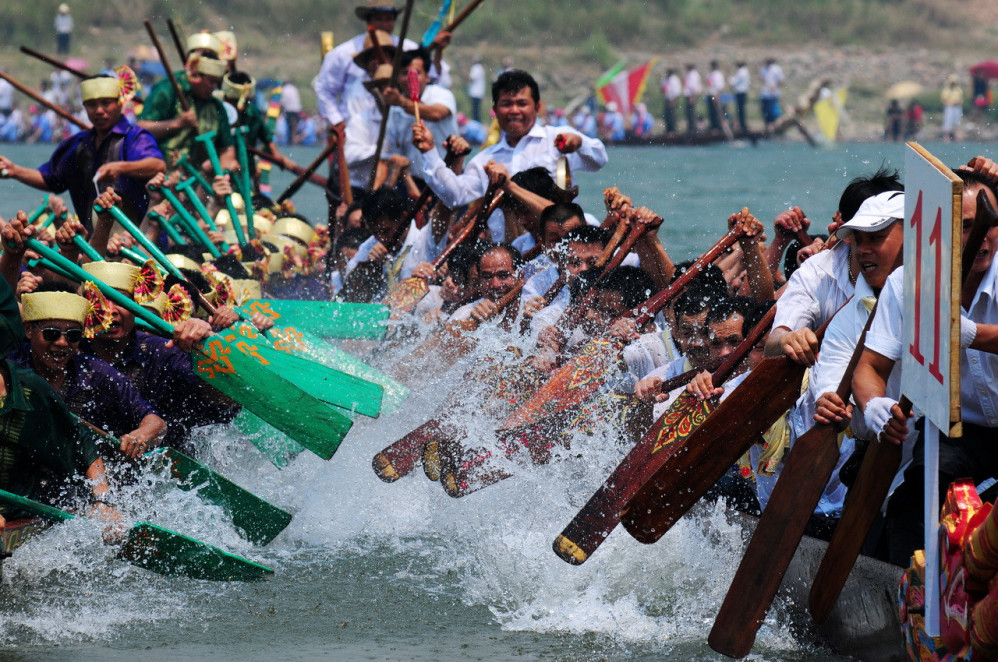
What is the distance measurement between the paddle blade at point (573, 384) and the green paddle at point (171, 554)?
3.71 feet

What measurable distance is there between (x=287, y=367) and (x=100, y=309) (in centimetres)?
80

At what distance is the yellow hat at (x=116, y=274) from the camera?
4859mm

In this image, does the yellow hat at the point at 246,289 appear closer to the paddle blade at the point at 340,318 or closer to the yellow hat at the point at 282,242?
the paddle blade at the point at 340,318

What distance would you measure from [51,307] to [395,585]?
4.72 ft

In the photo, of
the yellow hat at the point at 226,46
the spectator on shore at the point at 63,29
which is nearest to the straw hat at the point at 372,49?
the yellow hat at the point at 226,46

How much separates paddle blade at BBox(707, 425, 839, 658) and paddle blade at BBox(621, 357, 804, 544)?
0.15 meters

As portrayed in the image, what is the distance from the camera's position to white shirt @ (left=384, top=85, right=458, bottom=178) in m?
8.03

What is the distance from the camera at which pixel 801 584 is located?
3.78 meters

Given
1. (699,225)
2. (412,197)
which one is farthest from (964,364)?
(699,225)

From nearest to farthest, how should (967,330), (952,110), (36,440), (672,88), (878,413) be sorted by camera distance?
1. (967,330)
2. (878,413)
3. (36,440)
4. (672,88)
5. (952,110)

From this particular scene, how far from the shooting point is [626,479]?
429cm

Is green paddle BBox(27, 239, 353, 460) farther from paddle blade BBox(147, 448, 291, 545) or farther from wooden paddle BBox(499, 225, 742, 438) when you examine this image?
wooden paddle BBox(499, 225, 742, 438)

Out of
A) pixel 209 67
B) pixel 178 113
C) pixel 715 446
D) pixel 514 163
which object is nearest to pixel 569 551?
pixel 715 446

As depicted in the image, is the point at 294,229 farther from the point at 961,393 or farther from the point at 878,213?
the point at 961,393
